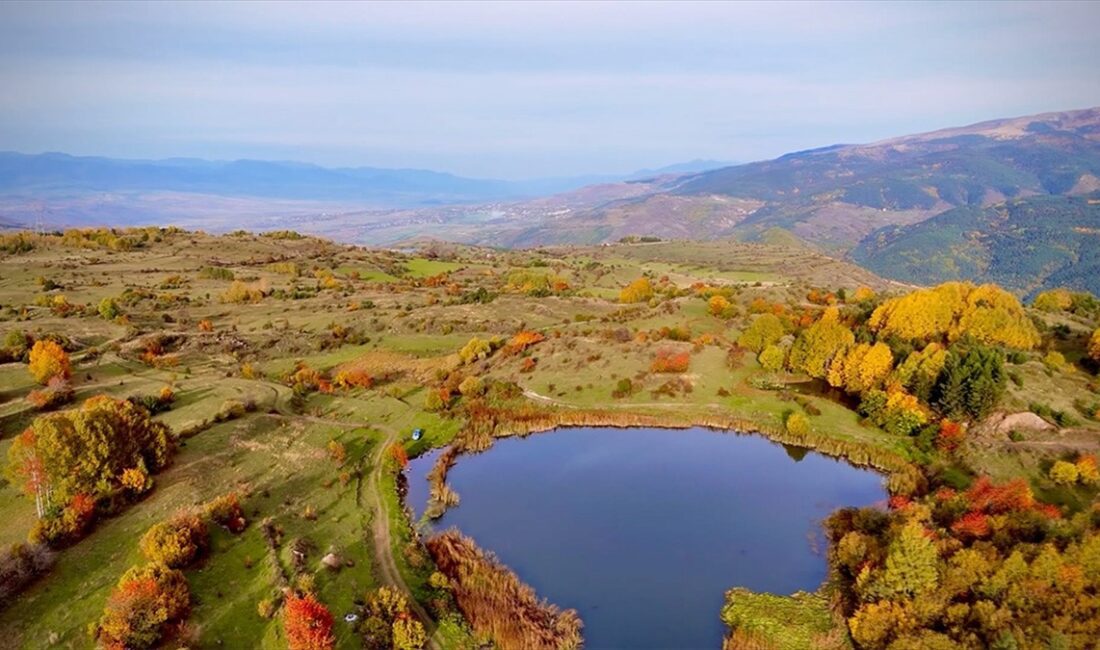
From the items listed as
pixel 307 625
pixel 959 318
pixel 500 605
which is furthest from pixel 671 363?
pixel 307 625

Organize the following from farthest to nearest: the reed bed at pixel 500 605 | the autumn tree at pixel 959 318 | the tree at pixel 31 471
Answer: the autumn tree at pixel 959 318, the tree at pixel 31 471, the reed bed at pixel 500 605

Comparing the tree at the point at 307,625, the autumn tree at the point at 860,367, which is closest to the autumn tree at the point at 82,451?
the tree at the point at 307,625

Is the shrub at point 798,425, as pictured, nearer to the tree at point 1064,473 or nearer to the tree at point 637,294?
the tree at point 1064,473

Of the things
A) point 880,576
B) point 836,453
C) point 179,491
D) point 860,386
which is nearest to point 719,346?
point 860,386

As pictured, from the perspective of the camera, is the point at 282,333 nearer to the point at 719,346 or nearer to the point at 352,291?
the point at 352,291

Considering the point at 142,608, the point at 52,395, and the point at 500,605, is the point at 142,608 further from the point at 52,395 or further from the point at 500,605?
the point at 52,395
